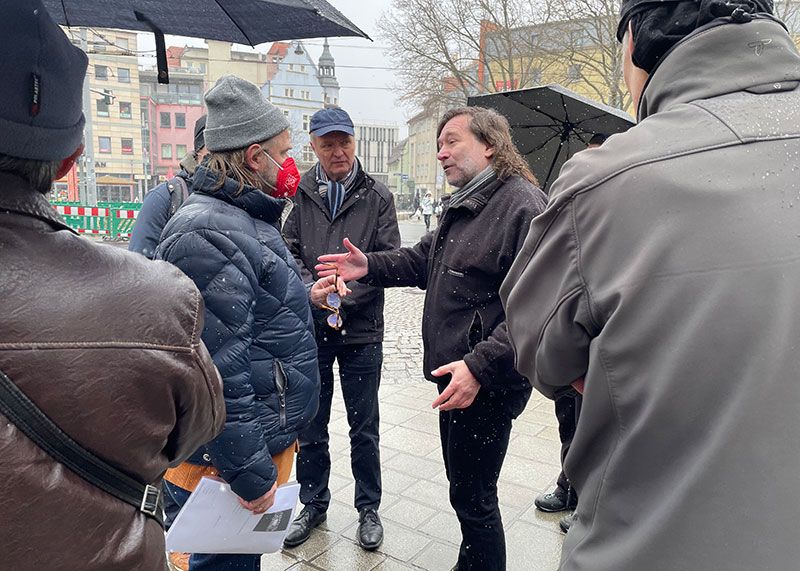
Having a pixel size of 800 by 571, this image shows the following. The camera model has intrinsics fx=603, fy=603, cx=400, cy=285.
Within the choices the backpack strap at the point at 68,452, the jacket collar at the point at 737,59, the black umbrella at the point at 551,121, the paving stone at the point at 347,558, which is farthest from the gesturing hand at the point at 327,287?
the black umbrella at the point at 551,121

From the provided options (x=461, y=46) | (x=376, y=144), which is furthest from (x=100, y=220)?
(x=376, y=144)

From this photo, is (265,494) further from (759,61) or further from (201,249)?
(759,61)

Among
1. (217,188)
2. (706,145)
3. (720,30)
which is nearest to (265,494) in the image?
(217,188)

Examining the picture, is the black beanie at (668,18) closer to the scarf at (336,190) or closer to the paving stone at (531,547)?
the scarf at (336,190)

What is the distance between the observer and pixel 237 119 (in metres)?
2.36

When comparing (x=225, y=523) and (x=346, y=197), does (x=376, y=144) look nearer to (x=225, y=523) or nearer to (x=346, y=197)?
(x=346, y=197)

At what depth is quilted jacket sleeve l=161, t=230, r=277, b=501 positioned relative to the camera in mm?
2021

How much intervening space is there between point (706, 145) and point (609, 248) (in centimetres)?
26

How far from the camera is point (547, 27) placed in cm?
2334

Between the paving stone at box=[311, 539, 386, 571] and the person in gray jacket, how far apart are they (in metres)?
2.00

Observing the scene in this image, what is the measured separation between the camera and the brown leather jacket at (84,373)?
1.01 meters

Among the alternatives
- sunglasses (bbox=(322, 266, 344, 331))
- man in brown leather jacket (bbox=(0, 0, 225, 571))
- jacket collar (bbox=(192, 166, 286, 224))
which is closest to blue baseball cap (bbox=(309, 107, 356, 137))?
sunglasses (bbox=(322, 266, 344, 331))

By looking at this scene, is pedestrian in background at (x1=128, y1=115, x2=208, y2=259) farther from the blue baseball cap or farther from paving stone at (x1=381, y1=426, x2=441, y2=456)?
paving stone at (x1=381, y1=426, x2=441, y2=456)

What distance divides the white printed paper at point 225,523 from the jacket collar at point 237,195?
986 millimetres
